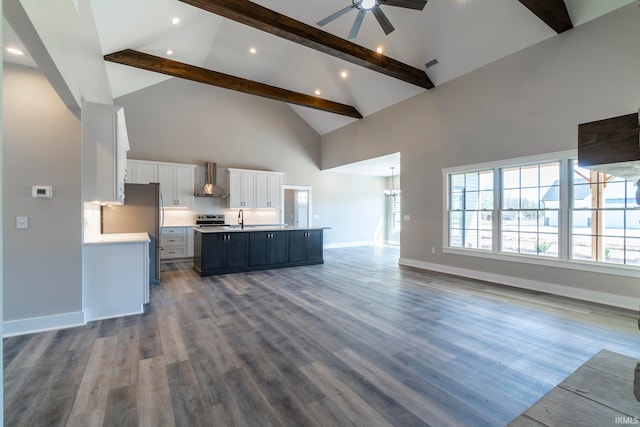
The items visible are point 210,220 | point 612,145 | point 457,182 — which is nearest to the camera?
point 612,145

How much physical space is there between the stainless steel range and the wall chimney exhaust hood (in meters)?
8.14

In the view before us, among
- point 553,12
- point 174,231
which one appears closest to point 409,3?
point 553,12

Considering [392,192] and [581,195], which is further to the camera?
[392,192]

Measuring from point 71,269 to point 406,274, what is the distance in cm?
514

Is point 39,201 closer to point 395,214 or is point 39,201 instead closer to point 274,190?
point 274,190

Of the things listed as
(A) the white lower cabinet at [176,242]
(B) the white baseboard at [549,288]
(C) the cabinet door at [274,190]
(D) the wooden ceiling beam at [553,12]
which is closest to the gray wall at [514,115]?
(B) the white baseboard at [549,288]

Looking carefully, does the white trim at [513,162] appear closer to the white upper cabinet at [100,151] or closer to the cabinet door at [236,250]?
the cabinet door at [236,250]

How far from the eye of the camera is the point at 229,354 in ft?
8.48

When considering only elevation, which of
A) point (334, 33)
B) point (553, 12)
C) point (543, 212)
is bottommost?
point (543, 212)

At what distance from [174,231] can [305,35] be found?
554 centimetres

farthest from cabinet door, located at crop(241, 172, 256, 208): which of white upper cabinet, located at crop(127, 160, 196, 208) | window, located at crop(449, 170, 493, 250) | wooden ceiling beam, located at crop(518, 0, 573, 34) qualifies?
wooden ceiling beam, located at crop(518, 0, 573, 34)

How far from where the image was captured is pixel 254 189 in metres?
8.60

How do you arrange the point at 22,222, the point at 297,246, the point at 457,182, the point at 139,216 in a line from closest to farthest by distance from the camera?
the point at 22,222 → the point at 139,216 → the point at 457,182 → the point at 297,246

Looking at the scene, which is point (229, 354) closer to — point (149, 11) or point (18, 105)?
point (18, 105)
